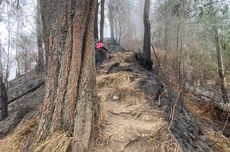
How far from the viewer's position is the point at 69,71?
345 centimetres

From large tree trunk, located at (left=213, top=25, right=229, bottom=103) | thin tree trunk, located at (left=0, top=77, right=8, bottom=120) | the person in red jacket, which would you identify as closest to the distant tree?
large tree trunk, located at (left=213, top=25, right=229, bottom=103)

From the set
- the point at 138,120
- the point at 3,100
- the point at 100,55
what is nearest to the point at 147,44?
the point at 100,55

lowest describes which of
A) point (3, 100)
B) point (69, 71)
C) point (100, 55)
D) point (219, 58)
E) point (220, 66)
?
point (3, 100)

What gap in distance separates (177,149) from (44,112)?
62.4 inches

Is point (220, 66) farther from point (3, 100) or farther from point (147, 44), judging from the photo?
point (3, 100)

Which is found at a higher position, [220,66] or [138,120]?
[220,66]

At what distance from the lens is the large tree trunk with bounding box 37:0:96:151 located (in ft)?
11.1

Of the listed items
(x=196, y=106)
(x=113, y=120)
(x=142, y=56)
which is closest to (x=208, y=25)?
(x=142, y=56)

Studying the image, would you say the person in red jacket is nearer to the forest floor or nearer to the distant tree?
the forest floor

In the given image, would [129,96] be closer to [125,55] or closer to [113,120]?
[113,120]

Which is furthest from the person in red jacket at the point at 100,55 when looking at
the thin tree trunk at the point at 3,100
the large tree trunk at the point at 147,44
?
the thin tree trunk at the point at 3,100

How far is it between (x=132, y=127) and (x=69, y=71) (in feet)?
3.87

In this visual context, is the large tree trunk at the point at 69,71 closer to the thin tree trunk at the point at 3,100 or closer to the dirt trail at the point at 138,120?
the dirt trail at the point at 138,120

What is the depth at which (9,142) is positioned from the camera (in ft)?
12.2
